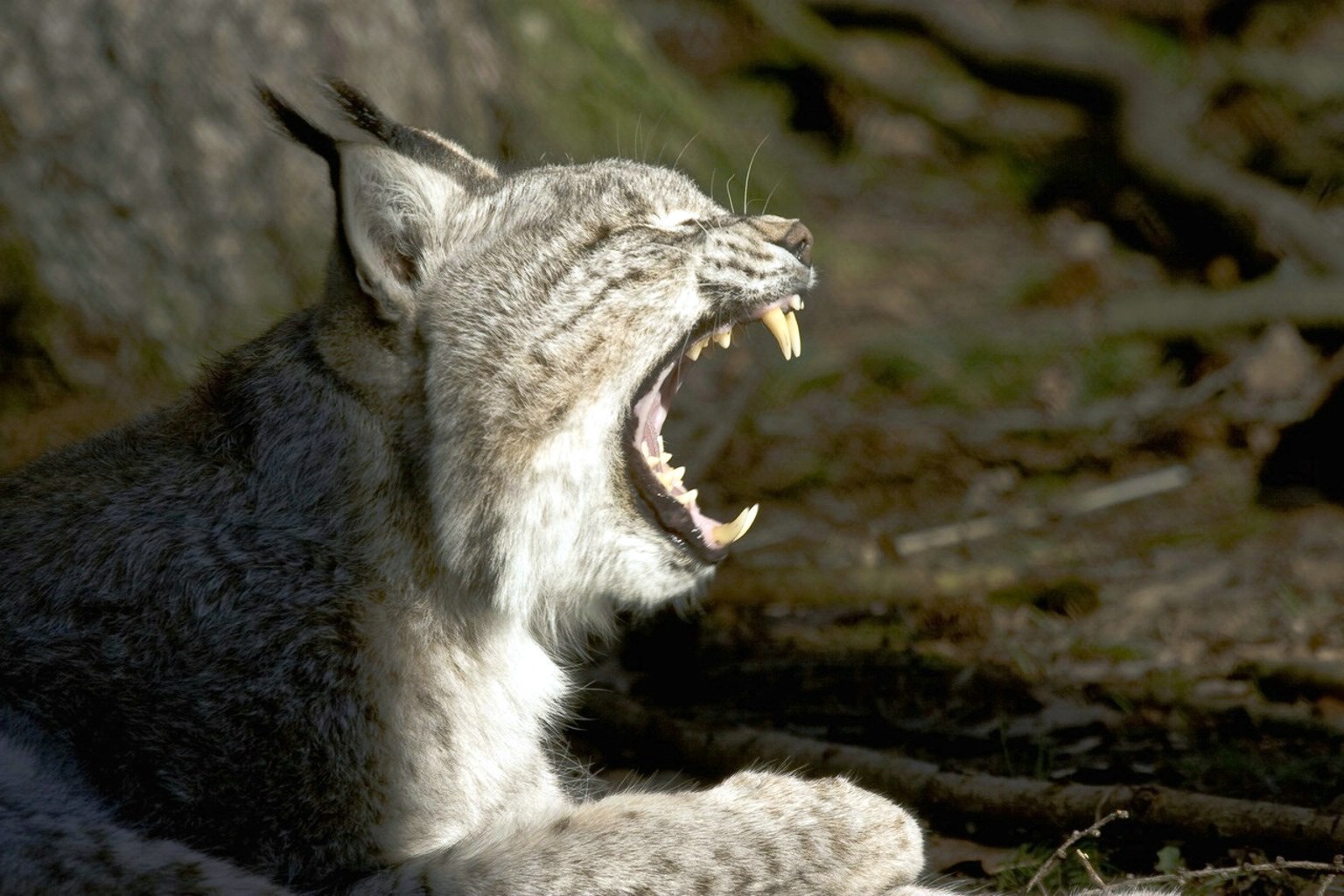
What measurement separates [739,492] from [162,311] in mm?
2943

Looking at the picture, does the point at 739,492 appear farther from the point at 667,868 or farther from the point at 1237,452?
the point at 667,868

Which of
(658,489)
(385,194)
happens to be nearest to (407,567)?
A: (658,489)

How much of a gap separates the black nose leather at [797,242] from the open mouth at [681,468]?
0.42ft

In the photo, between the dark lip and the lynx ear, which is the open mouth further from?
the lynx ear

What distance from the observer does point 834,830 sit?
3.45 meters

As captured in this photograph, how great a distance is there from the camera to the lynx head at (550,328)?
347 centimetres

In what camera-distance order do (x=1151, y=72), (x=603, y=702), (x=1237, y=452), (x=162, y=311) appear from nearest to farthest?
(x=603, y=702), (x=162, y=311), (x=1237, y=452), (x=1151, y=72)

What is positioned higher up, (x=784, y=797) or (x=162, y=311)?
(x=162, y=311)

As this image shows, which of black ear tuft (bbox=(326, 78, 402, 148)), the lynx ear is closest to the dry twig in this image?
the lynx ear

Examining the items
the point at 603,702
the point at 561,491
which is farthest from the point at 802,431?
the point at 561,491

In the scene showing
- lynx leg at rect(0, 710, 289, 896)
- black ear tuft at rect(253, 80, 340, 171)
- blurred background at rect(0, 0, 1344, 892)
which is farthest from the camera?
blurred background at rect(0, 0, 1344, 892)

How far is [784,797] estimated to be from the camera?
→ 3.53m

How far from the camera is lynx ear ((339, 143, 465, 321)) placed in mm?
3332

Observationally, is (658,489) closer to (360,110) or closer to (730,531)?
(730,531)
